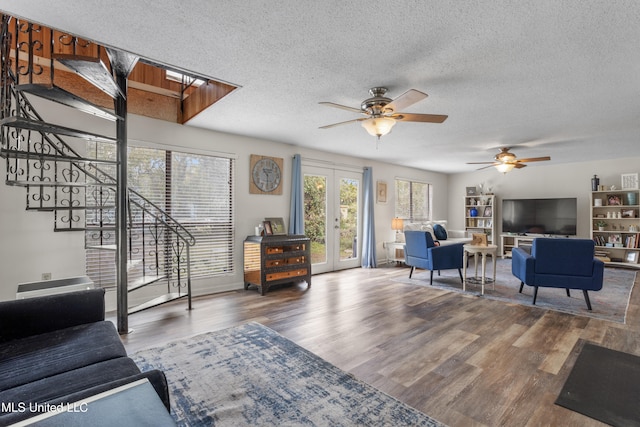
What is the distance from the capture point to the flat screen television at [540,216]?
721cm

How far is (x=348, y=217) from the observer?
6730 mm

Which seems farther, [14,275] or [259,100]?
[259,100]

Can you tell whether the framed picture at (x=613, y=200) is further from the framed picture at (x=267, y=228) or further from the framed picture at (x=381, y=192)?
the framed picture at (x=267, y=228)

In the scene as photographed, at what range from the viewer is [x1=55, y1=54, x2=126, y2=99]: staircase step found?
6.75 ft

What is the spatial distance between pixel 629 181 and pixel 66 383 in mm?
9543

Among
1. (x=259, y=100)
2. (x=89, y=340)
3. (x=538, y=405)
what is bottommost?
(x=538, y=405)

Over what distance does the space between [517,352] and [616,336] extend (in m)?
1.22

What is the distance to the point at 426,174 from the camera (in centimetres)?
872

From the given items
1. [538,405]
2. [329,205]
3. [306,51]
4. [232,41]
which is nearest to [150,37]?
[232,41]

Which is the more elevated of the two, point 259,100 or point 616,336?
point 259,100

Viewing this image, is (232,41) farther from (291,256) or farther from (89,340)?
(291,256)

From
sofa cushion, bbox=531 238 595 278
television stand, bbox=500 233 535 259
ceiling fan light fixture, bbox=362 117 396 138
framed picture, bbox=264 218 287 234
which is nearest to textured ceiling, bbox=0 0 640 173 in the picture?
ceiling fan light fixture, bbox=362 117 396 138

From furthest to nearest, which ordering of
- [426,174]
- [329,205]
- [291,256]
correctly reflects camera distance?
[426,174] < [329,205] < [291,256]

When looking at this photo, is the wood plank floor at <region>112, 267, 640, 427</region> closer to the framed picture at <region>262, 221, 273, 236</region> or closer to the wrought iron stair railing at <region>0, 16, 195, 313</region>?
the wrought iron stair railing at <region>0, 16, 195, 313</region>
